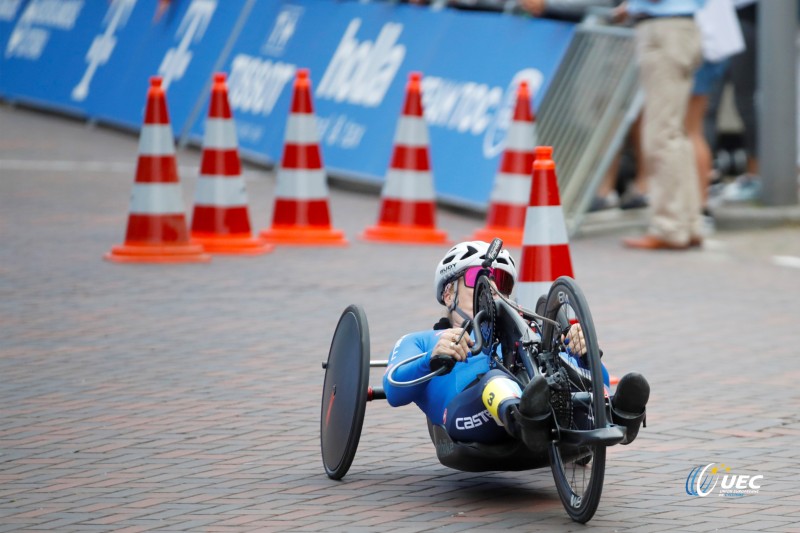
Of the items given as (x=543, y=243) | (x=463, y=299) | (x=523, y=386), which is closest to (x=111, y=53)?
(x=543, y=243)

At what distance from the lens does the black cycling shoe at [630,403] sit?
4586mm

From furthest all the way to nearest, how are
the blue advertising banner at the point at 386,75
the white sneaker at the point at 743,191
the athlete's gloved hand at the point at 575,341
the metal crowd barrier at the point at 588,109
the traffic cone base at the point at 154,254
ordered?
1. the white sneaker at the point at 743,191
2. the blue advertising banner at the point at 386,75
3. the metal crowd barrier at the point at 588,109
4. the traffic cone base at the point at 154,254
5. the athlete's gloved hand at the point at 575,341

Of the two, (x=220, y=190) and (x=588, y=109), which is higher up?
(x=588, y=109)

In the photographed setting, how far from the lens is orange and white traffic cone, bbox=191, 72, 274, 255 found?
10.2 meters

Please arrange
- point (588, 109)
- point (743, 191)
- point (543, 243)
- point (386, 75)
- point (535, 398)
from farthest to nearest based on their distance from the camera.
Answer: point (386, 75)
point (743, 191)
point (588, 109)
point (543, 243)
point (535, 398)

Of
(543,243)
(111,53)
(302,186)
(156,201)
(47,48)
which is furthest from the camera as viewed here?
(47,48)

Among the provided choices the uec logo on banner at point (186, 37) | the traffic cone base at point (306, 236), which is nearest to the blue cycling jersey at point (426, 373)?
the traffic cone base at point (306, 236)

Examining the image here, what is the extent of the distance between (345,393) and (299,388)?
1.52 m

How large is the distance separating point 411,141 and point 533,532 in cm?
637

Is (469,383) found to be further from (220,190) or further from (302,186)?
(302,186)

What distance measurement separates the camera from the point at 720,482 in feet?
17.3

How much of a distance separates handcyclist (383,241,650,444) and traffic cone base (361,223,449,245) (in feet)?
17.7

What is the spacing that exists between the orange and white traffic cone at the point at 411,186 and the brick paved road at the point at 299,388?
0.19 meters

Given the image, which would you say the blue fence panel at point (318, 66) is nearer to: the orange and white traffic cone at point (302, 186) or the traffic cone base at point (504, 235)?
the traffic cone base at point (504, 235)
